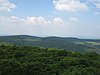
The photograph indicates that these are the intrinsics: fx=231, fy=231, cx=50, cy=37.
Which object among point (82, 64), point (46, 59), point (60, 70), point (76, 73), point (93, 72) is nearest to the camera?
point (76, 73)

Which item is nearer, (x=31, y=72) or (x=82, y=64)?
(x=31, y=72)

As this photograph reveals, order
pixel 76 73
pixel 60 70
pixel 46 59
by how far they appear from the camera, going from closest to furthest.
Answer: pixel 76 73, pixel 60 70, pixel 46 59

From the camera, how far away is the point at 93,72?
81.8 m

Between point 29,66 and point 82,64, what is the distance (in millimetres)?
24048

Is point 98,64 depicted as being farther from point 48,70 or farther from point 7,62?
point 7,62

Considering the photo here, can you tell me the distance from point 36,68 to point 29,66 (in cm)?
295

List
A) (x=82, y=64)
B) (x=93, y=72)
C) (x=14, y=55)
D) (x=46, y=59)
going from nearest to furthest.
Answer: (x=93, y=72) → (x=82, y=64) → (x=46, y=59) → (x=14, y=55)

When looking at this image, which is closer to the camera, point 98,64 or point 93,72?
point 93,72

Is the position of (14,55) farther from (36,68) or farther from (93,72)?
(93,72)

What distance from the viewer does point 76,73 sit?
7662 centimetres

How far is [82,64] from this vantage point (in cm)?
9981

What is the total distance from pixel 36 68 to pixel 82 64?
21.8 meters

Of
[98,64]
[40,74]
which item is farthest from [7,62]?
[98,64]

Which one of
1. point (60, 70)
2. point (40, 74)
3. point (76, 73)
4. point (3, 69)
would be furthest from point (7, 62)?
point (76, 73)
